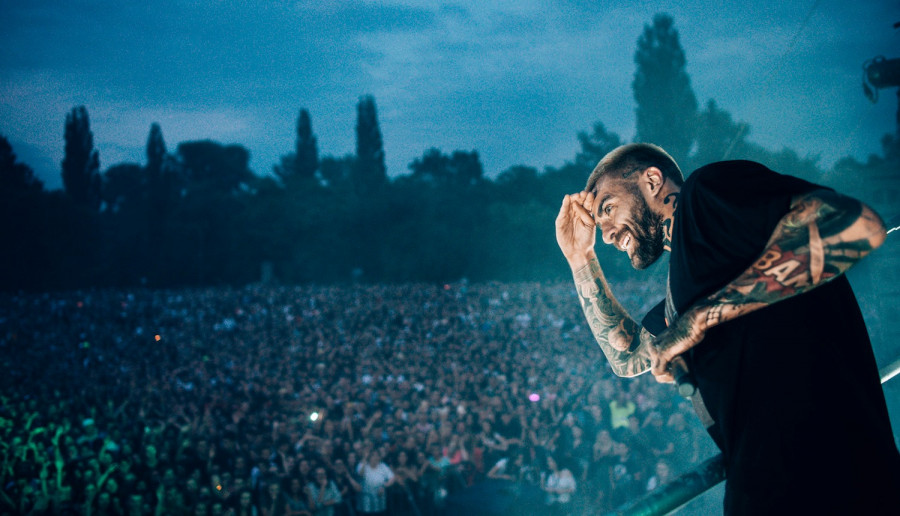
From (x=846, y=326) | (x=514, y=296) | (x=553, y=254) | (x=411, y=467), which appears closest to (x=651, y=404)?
(x=411, y=467)

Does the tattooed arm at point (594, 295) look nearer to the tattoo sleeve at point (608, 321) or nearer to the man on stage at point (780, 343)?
the tattoo sleeve at point (608, 321)

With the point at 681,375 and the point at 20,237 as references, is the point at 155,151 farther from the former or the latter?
the point at 681,375

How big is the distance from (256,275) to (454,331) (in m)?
25.0

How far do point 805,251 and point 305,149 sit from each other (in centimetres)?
5493

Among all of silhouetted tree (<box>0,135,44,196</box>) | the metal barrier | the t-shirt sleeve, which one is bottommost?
the metal barrier

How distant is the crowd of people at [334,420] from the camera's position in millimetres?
7566

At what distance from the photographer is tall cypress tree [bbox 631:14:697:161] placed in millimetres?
36844

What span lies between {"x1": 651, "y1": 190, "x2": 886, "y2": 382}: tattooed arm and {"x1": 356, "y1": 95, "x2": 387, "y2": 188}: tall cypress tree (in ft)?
146

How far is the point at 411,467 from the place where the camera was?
7.96m

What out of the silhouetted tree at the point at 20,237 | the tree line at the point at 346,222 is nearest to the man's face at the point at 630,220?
the tree line at the point at 346,222

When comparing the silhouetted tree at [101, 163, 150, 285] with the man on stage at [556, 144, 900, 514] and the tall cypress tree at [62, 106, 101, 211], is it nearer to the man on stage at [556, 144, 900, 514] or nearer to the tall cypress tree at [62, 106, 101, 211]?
the tall cypress tree at [62, 106, 101, 211]

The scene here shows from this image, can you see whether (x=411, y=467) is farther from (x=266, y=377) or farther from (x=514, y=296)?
(x=514, y=296)

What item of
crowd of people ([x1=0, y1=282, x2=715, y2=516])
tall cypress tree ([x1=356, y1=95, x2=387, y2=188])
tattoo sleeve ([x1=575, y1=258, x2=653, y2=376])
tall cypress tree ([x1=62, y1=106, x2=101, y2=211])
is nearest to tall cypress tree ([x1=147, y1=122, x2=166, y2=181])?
tall cypress tree ([x1=62, y1=106, x2=101, y2=211])

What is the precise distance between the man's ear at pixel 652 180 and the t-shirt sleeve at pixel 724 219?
0.75ft
